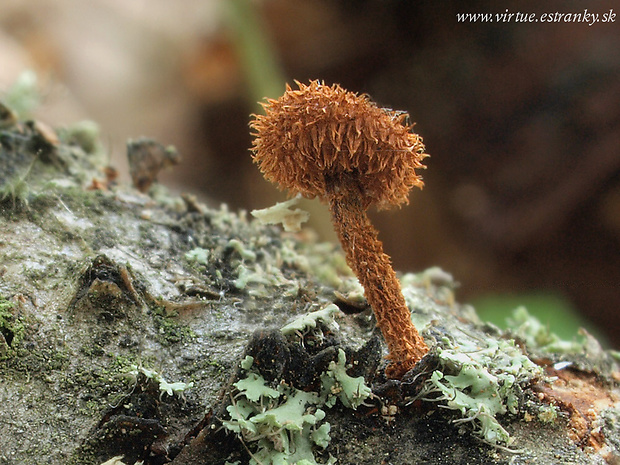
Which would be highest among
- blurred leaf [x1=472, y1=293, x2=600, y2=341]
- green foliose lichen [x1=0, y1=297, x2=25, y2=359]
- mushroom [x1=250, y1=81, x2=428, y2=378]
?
blurred leaf [x1=472, y1=293, x2=600, y2=341]

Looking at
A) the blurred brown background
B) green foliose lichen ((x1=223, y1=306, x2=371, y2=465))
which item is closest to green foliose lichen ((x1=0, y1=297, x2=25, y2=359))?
green foliose lichen ((x1=223, y1=306, x2=371, y2=465))

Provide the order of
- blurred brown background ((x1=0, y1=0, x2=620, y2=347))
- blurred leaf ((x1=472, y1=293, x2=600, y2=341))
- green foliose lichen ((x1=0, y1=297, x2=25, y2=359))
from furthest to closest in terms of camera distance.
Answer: blurred leaf ((x1=472, y1=293, x2=600, y2=341)) → blurred brown background ((x1=0, y1=0, x2=620, y2=347)) → green foliose lichen ((x1=0, y1=297, x2=25, y2=359))

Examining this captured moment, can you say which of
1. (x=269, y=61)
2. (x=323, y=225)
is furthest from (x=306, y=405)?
(x=269, y=61)

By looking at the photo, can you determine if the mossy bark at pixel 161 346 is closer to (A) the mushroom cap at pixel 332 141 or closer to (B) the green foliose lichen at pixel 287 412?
(B) the green foliose lichen at pixel 287 412

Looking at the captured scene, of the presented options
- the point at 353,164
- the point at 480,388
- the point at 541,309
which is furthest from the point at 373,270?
the point at 541,309

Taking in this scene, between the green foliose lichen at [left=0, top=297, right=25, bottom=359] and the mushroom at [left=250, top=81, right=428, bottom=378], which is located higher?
the mushroom at [left=250, top=81, right=428, bottom=378]

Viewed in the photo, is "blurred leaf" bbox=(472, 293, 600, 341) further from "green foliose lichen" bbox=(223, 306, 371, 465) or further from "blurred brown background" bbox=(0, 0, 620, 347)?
"green foliose lichen" bbox=(223, 306, 371, 465)

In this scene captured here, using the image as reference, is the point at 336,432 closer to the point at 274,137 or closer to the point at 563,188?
the point at 274,137

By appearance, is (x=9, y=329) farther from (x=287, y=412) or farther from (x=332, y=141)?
(x=332, y=141)

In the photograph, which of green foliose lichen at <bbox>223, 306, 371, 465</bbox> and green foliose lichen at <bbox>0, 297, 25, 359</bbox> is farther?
green foliose lichen at <bbox>0, 297, 25, 359</bbox>
